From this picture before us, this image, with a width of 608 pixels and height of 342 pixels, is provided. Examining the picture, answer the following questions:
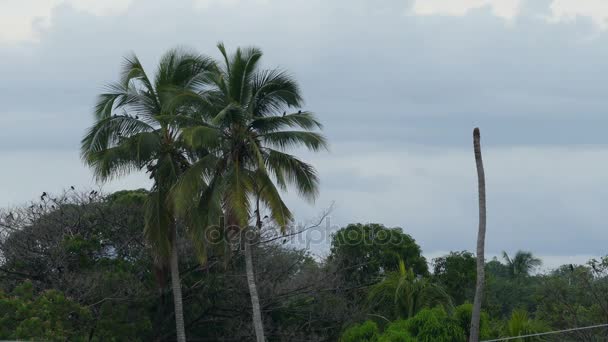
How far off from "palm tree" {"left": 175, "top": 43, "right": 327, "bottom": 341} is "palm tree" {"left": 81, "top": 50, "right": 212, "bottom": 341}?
3.72 feet

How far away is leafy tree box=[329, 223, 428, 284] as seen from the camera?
38.6 meters

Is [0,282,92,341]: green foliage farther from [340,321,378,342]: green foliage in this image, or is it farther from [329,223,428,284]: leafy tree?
[329,223,428,284]: leafy tree

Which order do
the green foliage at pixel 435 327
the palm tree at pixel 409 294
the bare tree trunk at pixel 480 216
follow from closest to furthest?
the bare tree trunk at pixel 480 216
the green foliage at pixel 435 327
the palm tree at pixel 409 294

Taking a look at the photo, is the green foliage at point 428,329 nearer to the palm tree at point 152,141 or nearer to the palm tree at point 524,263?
the palm tree at point 152,141

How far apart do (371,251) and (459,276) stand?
4.21 m

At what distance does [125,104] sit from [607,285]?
1707cm

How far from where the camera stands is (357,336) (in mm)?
27641

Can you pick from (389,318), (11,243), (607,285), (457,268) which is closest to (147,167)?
(11,243)

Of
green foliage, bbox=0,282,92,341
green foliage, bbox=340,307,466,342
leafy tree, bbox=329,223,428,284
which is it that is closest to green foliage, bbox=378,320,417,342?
green foliage, bbox=340,307,466,342

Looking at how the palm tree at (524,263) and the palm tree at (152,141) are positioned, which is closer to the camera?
the palm tree at (152,141)

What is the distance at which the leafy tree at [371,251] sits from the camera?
38.6 metres

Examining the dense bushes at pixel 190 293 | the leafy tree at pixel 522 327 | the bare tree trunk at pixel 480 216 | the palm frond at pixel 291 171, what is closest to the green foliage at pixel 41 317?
the dense bushes at pixel 190 293

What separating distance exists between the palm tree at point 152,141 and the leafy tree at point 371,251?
11.9 meters

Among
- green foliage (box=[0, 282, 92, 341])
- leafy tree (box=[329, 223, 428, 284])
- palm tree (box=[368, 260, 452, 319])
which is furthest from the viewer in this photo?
leafy tree (box=[329, 223, 428, 284])
